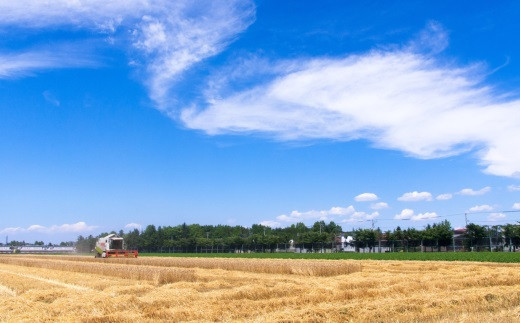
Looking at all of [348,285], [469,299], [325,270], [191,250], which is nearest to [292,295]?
[348,285]

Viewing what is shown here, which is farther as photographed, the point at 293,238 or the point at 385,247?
the point at 293,238

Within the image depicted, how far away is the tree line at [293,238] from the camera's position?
7800 centimetres

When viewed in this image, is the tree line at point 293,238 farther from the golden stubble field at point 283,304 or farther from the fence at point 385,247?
the golden stubble field at point 283,304

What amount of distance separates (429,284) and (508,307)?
14.3 ft

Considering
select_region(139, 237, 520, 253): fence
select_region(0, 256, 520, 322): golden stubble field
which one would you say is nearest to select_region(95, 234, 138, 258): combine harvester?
select_region(0, 256, 520, 322): golden stubble field

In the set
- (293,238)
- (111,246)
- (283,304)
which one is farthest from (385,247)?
(283,304)

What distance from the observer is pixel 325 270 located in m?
25.7

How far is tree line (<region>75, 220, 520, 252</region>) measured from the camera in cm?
7800

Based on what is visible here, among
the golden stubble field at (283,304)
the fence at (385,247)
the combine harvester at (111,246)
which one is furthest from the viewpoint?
the fence at (385,247)

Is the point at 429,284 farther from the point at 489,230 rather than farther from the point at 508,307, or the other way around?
the point at 489,230

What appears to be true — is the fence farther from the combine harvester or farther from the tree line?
the combine harvester

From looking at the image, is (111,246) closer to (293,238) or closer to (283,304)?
(283,304)

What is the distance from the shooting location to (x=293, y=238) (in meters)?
134

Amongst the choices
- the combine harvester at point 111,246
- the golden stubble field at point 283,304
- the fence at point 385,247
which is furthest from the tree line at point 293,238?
the golden stubble field at point 283,304
